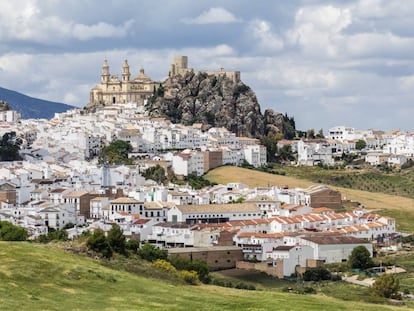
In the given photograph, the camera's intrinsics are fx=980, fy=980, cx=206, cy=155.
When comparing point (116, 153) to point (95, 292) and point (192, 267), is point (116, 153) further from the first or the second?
point (95, 292)

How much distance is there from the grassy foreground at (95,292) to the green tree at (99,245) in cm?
609

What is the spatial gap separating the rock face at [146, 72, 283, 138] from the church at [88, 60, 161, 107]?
350 inches

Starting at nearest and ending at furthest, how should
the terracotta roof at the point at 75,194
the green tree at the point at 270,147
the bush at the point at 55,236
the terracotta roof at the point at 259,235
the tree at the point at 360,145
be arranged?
the bush at the point at 55,236
the terracotta roof at the point at 259,235
the terracotta roof at the point at 75,194
the green tree at the point at 270,147
the tree at the point at 360,145

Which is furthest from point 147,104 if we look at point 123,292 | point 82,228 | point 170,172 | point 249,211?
point 123,292

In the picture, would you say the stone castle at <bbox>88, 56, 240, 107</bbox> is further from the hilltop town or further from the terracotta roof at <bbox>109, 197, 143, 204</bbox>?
the terracotta roof at <bbox>109, 197, 143, 204</bbox>

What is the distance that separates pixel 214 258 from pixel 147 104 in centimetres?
7807

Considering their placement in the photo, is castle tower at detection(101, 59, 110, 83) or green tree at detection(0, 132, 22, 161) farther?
castle tower at detection(101, 59, 110, 83)

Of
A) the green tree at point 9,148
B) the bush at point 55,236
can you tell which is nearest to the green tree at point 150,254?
the bush at point 55,236

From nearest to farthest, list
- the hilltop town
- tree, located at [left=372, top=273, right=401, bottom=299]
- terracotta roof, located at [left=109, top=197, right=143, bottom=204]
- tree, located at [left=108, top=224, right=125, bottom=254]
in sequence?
tree, located at [left=372, top=273, right=401, bottom=299]
tree, located at [left=108, top=224, right=125, bottom=254]
the hilltop town
terracotta roof, located at [left=109, top=197, right=143, bottom=204]

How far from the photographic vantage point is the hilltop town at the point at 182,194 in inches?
2819

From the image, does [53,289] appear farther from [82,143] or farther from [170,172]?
[82,143]

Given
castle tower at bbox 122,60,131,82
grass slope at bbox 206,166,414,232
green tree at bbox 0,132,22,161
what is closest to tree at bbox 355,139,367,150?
grass slope at bbox 206,166,414,232

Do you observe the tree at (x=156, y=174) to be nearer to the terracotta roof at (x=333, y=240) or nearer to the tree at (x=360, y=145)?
the terracotta roof at (x=333, y=240)

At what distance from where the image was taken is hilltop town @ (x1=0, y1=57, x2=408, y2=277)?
71600 millimetres
